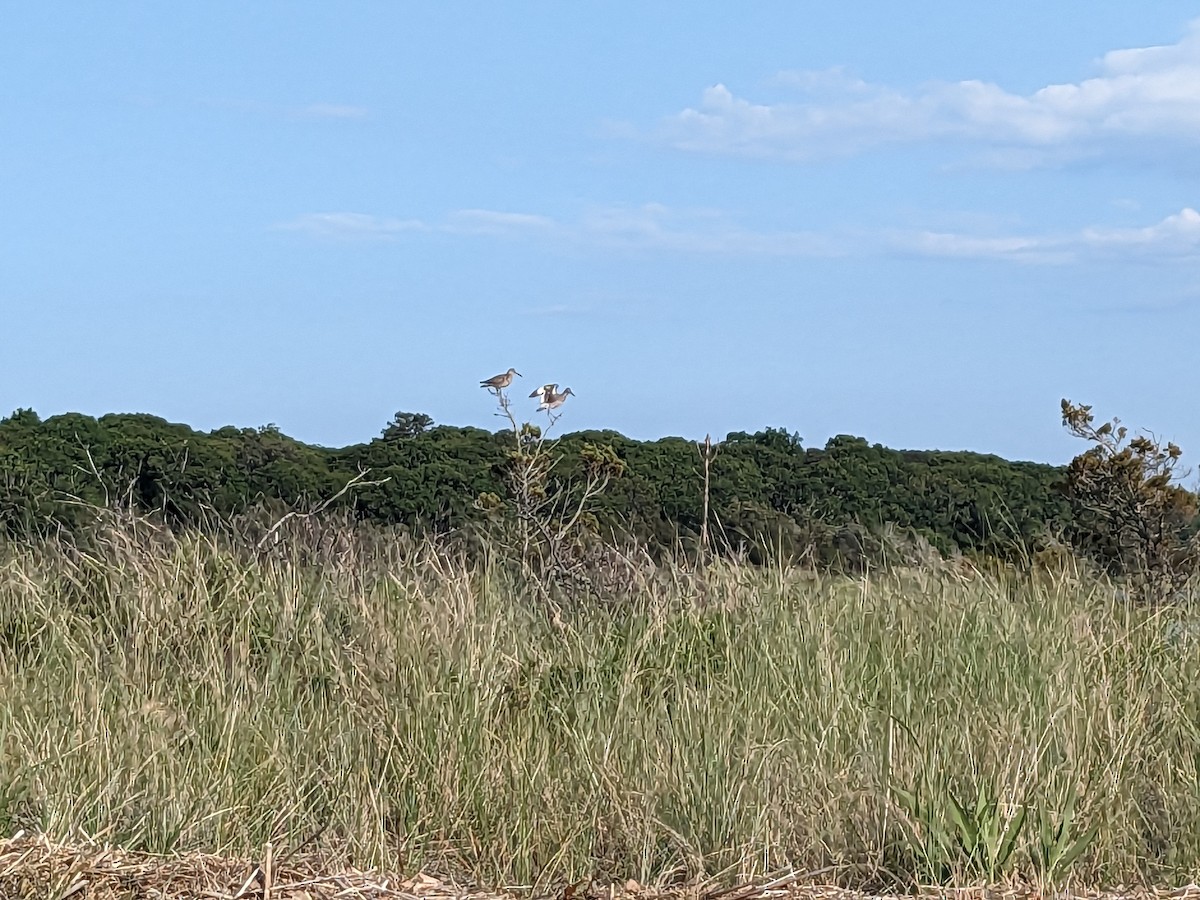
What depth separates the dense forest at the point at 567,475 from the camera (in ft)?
41.0

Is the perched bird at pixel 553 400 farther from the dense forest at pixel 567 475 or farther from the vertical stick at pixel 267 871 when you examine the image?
the vertical stick at pixel 267 871

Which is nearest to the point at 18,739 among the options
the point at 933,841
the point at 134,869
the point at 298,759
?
the point at 298,759

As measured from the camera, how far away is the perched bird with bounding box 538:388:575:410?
9531 millimetres

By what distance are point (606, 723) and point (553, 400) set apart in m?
4.70

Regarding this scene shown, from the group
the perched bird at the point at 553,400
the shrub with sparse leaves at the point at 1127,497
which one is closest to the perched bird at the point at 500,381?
the perched bird at the point at 553,400

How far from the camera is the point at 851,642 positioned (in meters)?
5.91

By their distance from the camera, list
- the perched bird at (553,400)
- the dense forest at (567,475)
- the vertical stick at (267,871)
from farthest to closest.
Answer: the dense forest at (567,475), the perched bird at (553,400), the vertical stick at (267,871)

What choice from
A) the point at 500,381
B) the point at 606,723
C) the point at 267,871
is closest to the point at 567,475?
the point at 500,381

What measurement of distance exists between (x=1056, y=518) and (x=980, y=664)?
7.72m

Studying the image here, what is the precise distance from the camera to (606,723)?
5.06 meters

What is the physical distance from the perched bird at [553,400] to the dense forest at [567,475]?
2.25 metres

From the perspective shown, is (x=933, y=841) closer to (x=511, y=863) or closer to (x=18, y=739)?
(x=511, y=863)

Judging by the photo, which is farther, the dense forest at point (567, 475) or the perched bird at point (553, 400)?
the dense forest at point (567, 475)

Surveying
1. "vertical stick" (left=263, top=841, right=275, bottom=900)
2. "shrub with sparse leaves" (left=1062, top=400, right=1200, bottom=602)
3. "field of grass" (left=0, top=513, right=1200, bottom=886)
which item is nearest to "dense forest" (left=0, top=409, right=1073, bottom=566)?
"shrub with sparse leaves" (left=1062, top=400, right=1200, bottom=602)
